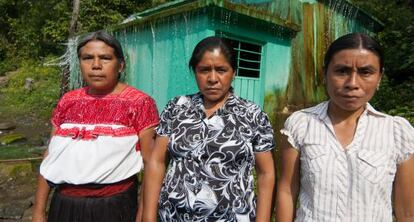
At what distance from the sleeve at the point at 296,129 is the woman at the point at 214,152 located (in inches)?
5.5

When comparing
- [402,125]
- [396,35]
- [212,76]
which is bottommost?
[402,125]

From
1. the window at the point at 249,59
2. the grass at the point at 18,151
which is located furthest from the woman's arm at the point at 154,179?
the grass at the point at 18,151

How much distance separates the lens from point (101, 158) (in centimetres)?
205

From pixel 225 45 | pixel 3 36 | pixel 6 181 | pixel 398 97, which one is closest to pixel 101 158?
pixel 225 45

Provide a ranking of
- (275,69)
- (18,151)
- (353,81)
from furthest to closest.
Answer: (18,151) → (275,69) → (353,81)

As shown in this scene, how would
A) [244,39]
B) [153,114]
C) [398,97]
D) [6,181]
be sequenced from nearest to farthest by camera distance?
[153,114] → [6,181] → [244,39] → [398,97]

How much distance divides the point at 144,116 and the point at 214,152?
0.53m

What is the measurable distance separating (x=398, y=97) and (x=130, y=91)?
754cm

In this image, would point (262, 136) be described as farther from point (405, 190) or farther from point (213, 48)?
point (405, 190)

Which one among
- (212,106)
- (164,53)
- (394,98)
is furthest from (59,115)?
(394,98)

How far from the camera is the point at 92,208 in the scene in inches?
83.0

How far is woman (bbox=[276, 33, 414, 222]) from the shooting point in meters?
1.64

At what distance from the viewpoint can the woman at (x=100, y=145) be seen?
2066 mm

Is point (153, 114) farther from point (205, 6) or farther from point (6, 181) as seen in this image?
point (6, 181)
